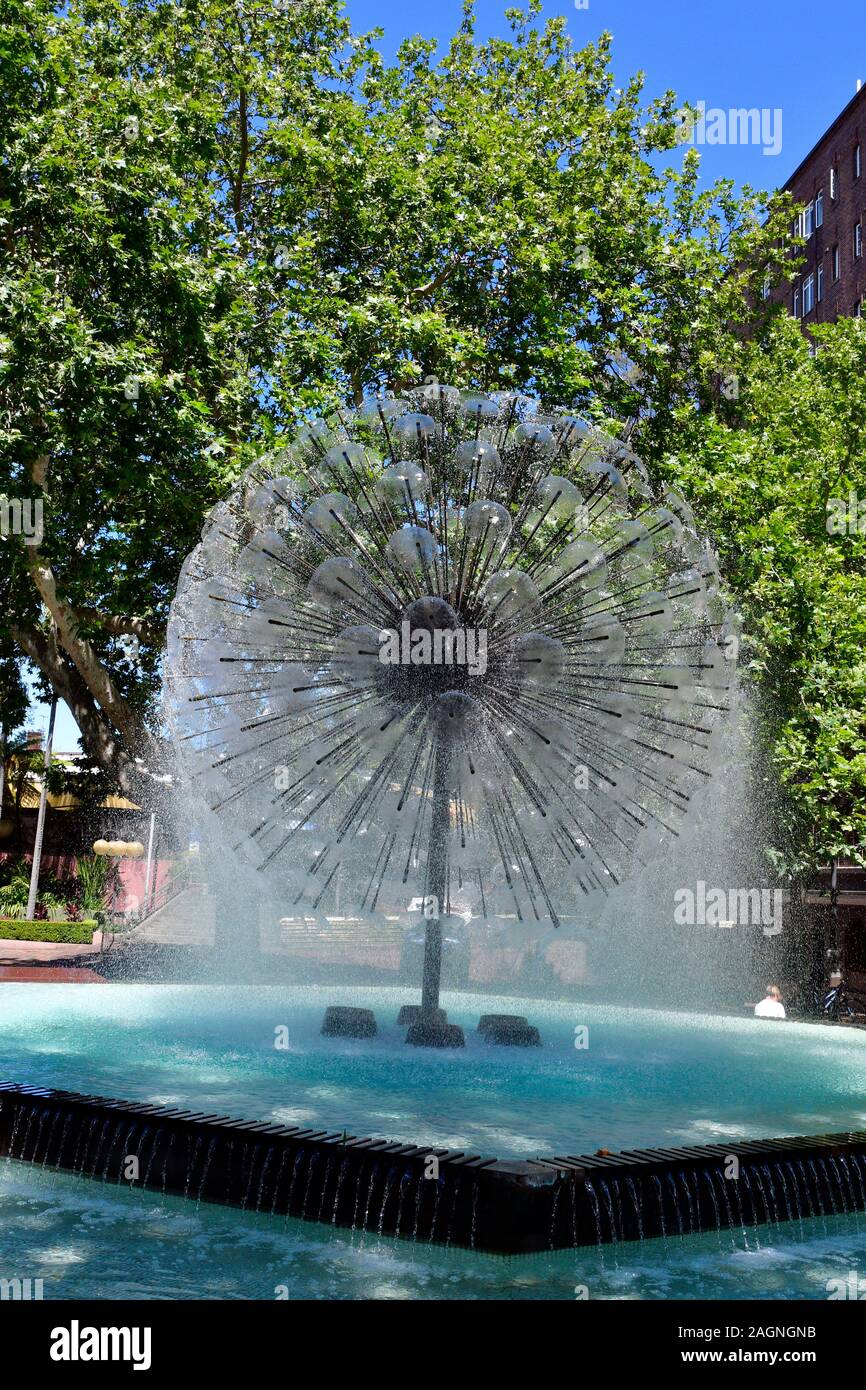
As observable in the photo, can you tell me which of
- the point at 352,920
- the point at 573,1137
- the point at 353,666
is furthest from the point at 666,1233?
the point at 352,920

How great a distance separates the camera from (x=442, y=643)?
10781mm

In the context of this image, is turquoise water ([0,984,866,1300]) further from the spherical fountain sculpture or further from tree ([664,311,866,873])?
tree ([664,311,866,873])

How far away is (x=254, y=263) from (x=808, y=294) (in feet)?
124

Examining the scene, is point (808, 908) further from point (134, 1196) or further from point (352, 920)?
point (134, 1196)

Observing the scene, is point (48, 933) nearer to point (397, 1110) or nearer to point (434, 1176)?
point (397, 1110)

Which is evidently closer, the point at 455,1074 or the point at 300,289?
the point at 455,1074

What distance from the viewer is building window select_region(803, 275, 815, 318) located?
52.3 meters

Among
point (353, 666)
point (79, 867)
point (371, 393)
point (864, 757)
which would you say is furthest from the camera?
point (79, 867)

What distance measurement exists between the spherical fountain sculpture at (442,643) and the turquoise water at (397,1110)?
1.78 m

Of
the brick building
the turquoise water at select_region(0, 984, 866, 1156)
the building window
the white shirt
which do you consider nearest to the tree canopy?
the white shirt

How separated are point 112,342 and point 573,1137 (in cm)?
1511

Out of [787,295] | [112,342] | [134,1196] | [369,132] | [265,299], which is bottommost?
[134,1196]

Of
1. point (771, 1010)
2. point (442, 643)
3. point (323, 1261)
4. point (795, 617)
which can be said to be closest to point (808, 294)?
point (795, 617)

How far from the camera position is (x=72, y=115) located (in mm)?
19062
